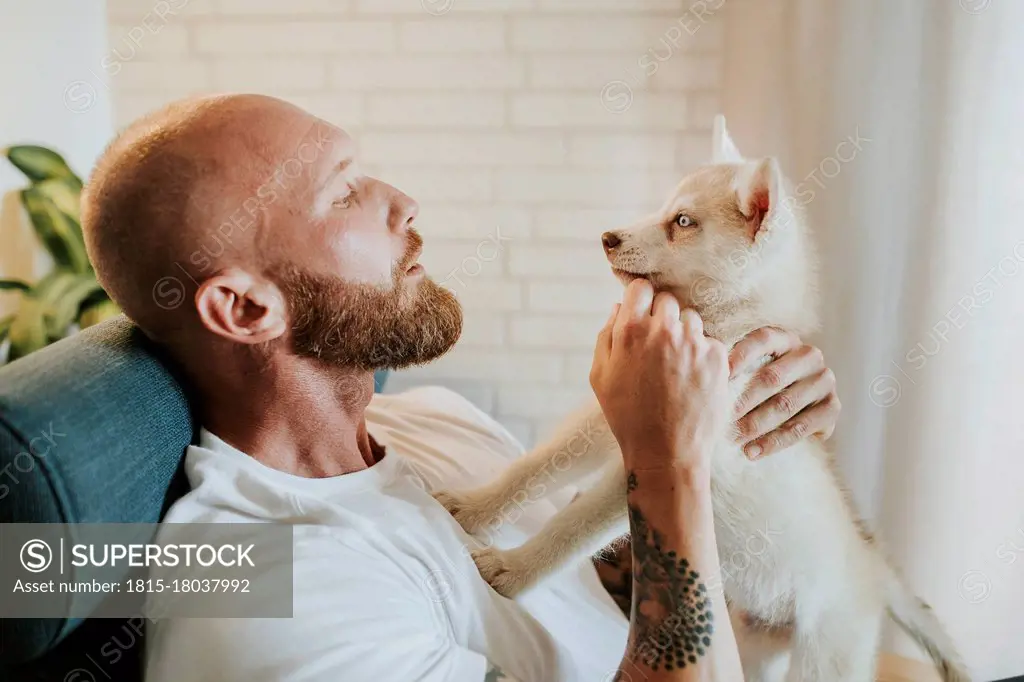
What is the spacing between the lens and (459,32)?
1650mm

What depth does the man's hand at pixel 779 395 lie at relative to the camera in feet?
3.15

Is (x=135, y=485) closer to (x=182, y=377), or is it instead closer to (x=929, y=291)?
(x=182, y=377)

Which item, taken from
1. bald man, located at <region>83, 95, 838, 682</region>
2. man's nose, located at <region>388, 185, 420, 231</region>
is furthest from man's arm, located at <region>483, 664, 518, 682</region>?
man's nose, located at <region>388, 185, 420, 231</region>

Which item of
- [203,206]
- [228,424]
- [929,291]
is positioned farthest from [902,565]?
[203,206]

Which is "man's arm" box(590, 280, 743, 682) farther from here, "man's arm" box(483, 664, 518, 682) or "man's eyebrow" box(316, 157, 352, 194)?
"man's eyebrow" box(316, 157, 352, 194)

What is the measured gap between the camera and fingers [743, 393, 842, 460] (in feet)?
3.15

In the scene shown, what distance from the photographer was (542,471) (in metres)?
1.05

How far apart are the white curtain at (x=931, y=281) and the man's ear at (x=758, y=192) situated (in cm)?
41

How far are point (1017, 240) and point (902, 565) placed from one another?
0.55 m

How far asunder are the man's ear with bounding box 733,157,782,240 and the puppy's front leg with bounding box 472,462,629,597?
36 cm

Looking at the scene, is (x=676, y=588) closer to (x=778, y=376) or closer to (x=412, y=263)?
(x=778, y=376)

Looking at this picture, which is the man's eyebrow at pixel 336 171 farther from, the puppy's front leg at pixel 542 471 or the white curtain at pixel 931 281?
the white curtain at pixel 931 281

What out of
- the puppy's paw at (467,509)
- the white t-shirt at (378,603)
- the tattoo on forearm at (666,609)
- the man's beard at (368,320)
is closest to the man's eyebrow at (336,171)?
the man's beard at (368,320)

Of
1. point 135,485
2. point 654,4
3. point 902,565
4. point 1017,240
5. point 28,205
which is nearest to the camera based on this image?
point 135,485
